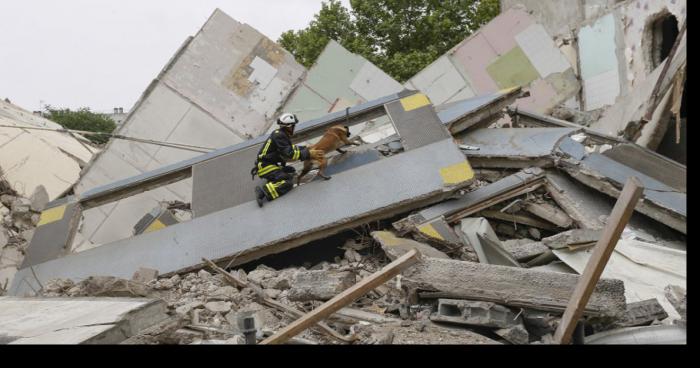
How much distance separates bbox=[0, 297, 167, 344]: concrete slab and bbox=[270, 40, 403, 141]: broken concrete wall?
7946 mm

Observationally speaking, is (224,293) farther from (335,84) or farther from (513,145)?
(335,84)

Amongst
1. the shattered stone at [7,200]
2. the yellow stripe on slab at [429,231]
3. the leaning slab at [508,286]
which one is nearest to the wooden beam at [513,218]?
the yellow stripe on slab at [429,231]

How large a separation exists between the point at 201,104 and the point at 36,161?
354 cm

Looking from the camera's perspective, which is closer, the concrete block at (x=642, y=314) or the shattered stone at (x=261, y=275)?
the concrete block at (x=642, y=314)

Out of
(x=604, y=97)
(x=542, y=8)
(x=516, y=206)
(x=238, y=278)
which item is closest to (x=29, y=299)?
(x=238, y=278)

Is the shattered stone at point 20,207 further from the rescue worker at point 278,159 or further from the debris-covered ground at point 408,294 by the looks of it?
the rescue worker at point 278,159

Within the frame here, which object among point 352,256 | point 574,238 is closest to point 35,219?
point 352,256

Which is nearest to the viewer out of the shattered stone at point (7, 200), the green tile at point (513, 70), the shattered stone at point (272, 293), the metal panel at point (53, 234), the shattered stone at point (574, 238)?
the shattered stone at point (272, 293)

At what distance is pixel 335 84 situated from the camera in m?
11.7

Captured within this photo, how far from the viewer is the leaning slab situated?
11.8 feet

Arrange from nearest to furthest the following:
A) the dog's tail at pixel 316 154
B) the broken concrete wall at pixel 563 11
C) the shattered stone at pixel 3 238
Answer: the dog's tail at pixel 316 154 → the shattered stone at pixel 3 238 → the broken concrete wall at pixel 563 11

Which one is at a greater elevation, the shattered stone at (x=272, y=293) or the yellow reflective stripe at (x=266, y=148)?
the yellow reflective stripe at (x=266, y=148)

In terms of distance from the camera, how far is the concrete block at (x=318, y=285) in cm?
428

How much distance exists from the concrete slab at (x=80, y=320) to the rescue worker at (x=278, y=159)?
2483 millimetres
